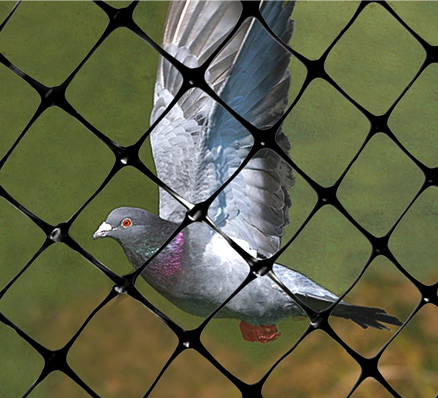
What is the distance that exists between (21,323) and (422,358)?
143 cm

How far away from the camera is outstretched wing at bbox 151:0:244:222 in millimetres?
1068

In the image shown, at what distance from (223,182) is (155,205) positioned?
155cm

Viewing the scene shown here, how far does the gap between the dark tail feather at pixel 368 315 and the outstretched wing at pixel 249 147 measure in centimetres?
16

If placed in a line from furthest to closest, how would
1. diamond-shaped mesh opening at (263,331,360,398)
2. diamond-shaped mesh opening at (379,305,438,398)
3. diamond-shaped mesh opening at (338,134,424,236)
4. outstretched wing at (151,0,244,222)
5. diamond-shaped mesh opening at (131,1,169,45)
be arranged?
diamond-shaped mesh opening at (131,1,169,45), diamond-shaped mesh opening at (338,134,424,236), diamond-shaped mesh opening at (263,331,360,398), diamond-shaped mesh opening at (379,305,438,398), outstretched wing at (151,0,244,222)

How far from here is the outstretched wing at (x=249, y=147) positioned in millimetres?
958

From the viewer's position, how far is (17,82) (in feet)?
8.96

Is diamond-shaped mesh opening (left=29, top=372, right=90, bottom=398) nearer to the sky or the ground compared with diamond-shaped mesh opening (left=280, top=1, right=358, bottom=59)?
nearer to the ground

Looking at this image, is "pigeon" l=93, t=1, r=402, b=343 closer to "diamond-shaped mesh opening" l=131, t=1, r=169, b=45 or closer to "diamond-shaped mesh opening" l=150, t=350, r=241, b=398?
"diamond-shaped mesh opening" l=150, t=350, r=241, b=398

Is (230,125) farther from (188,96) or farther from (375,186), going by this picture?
(375,186)

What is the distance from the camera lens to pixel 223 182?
1.01 metres

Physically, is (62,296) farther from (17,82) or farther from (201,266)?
(201,266)

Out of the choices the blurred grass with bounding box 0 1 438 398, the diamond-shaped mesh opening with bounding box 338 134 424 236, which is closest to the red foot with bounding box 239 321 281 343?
the blurred grass with bounding box 0 1 438 398

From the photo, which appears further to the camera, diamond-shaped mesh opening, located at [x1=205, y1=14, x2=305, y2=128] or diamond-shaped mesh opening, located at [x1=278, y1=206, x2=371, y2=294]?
diamond-shaped mesh opening, located at [x1=278, y1=206, x2=371, y2=294]

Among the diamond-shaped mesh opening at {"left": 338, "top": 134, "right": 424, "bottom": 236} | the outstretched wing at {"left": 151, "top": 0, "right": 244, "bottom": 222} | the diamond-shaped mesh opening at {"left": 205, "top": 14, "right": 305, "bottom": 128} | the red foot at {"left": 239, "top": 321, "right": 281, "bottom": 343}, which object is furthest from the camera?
the diamond-shaped mesh opening at {"left": 338, "top": 134, "right": 424, "bottom": 236}
